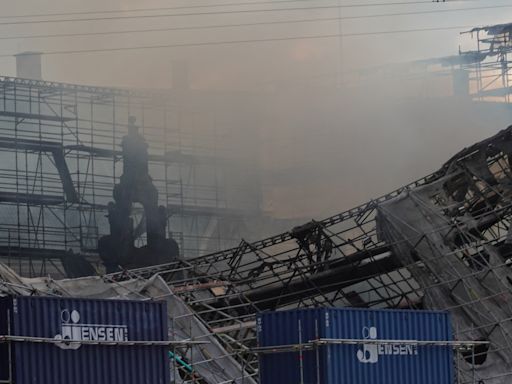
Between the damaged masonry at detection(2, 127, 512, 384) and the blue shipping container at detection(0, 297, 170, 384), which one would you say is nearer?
the blue shipping container at detection(0, 297, 170, 384)

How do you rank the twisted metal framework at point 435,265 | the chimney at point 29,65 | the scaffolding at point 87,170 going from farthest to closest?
the chimney at point 29,65
the scaffolding at point 87,170
the twisted metal framework at point 435,265

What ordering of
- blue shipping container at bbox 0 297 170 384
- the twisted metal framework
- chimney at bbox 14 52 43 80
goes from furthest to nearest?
chimney at bbox 14 52 43 80, the twisted metal framework, blue shipping container at bbox 0 297 170 384

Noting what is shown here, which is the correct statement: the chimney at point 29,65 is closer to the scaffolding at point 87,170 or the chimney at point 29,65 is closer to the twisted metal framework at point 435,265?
the scaffolding at point 87,170

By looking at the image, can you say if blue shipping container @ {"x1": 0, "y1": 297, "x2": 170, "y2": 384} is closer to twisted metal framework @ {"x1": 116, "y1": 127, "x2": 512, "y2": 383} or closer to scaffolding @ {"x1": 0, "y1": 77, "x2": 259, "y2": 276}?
twisted metal framework @ {"x1": 116, "y1": 127, "x2": 512, "y2": 383}

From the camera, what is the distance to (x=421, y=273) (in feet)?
200

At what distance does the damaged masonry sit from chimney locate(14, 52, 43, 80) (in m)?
25.9

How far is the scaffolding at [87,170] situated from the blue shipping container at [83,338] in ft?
117

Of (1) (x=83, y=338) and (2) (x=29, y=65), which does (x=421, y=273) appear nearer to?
(1) (x=83, y=338)

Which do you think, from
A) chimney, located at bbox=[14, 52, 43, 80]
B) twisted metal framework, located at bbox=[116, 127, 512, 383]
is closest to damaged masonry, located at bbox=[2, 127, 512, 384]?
twisted metal framework, located at bbox=[116, 127, 512, 383]

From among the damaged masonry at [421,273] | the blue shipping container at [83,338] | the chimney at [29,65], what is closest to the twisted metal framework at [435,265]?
the damaged masonry at [421,273]

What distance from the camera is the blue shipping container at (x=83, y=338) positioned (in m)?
36.3

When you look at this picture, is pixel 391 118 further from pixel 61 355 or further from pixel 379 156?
pixel 61 355

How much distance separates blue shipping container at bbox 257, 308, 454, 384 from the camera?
141ft

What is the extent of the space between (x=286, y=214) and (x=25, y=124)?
60.3ft
